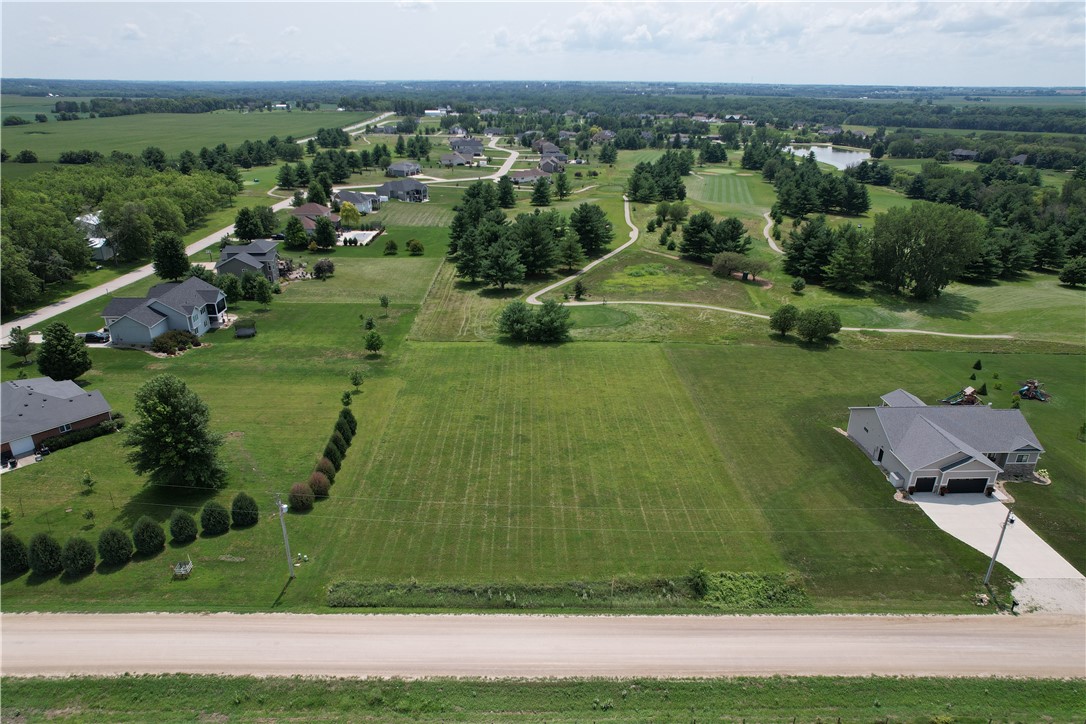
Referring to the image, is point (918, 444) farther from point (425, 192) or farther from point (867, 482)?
point (425, 192)

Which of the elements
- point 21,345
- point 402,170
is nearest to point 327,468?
point 21,345

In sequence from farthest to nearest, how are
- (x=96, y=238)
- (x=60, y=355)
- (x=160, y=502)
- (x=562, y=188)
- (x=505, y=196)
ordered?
(x=562, y=188), (x=505, y=196), (x=96, y=238), (x=60, y=355), (x=160, y=502)

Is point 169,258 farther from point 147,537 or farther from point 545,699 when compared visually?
point 545,699

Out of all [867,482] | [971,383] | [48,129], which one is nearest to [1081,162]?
[971,383]

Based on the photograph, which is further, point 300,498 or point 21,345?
point 21,345

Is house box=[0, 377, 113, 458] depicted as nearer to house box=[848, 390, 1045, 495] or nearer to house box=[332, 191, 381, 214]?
house box=[848, 390, 1045, 495]

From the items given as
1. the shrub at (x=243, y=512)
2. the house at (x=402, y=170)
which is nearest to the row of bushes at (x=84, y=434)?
the shrub at (x=243, y=512)
